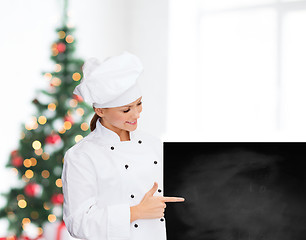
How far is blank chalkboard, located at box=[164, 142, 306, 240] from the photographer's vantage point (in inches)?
65.0

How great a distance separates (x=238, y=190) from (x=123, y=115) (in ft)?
2.38

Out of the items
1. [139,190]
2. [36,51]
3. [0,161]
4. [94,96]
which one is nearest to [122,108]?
[94,96]

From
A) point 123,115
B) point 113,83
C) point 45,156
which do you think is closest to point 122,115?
point 123,115

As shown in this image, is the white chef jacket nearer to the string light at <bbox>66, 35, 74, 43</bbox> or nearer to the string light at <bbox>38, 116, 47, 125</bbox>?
the string light at <bbox>38, 116, 47, 125</bbox>

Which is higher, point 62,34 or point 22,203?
point 62,34

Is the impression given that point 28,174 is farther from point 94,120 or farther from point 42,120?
point 94,120

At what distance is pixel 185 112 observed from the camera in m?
3.45

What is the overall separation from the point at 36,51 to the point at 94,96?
2.16m

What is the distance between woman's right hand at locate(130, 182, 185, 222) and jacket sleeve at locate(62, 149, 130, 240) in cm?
2

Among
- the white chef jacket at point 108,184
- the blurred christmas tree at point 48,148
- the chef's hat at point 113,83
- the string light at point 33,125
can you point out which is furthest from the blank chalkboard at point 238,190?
the string light at point 33,125

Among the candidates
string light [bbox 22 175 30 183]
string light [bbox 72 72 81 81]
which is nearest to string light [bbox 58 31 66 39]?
string light [bbox 72 72 81 81]

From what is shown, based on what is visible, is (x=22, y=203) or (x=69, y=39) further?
(x=69, y=39)

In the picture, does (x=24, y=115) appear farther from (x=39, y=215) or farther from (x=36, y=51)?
(x=39, y=215)

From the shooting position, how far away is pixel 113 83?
1.14 metres
